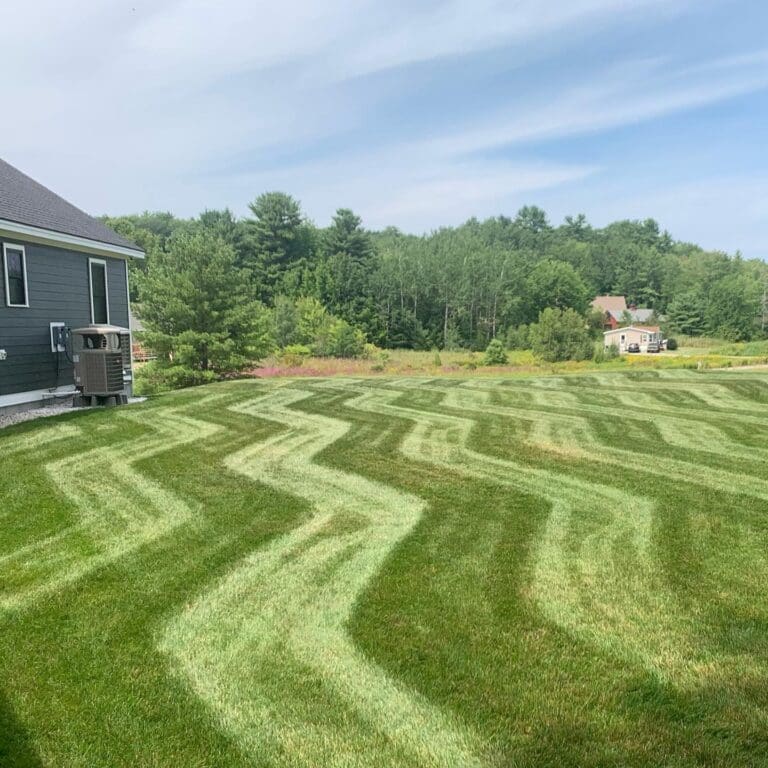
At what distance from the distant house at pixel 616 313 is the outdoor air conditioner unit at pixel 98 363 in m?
57.9

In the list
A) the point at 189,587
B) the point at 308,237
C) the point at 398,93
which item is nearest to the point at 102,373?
the point at 189,587

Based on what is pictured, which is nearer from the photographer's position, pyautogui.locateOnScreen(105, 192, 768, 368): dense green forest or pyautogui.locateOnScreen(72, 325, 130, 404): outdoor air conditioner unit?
pyautogui.locateOnScreen(72, 325, 130, 404): outdoor air conditioner unit

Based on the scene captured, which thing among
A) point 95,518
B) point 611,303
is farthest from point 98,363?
point 611,303

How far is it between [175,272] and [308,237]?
3921 centimetres

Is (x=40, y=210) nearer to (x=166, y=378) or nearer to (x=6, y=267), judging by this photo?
(x=6, y=267)

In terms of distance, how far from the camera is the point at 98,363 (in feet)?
33.3

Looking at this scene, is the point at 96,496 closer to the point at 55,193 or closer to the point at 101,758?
the point at 101,758

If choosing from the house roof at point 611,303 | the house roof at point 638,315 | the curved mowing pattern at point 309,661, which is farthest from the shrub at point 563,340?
the house roof at point 611,303

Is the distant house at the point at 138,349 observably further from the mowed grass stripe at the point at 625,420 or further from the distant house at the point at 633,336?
the distant house at the point at 633,336

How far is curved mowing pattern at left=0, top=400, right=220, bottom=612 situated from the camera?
135 inches

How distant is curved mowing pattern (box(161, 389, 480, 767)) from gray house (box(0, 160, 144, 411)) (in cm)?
813

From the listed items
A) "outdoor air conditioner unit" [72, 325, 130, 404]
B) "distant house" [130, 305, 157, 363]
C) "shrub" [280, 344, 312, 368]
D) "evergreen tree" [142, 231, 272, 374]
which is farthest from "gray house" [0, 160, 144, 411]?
"shrub" [280, 344, 312, 368]

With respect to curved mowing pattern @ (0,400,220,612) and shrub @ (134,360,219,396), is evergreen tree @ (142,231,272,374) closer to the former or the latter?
shrub @ (134,360,219,396)

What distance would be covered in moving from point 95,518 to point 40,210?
8774 millimetres
